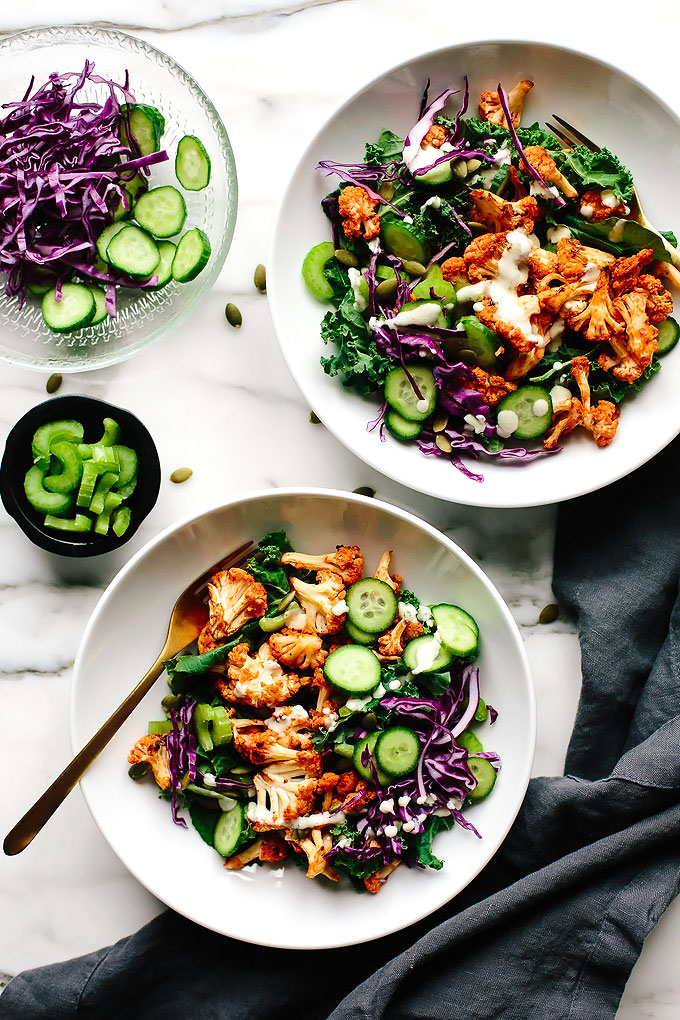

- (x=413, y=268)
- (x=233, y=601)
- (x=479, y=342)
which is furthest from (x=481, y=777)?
(x=413, y=268)

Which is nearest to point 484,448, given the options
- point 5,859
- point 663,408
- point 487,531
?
point 487,531

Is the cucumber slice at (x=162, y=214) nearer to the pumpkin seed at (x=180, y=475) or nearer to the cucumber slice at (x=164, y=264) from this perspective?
the cucumber slice at (x=164, y=264)

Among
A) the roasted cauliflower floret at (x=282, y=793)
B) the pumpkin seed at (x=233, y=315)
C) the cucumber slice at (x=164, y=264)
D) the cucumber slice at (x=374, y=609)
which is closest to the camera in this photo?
the roasted cauliflower floret at (x=282, y=793)

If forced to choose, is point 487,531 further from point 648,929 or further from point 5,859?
point 5,859

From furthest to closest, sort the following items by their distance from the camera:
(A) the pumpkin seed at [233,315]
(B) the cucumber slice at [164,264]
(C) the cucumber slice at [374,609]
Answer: (A) the pumpkin seed at [233,315], (B) the cucumber slice at [164,264], (C) the cucumber slice at [374,609]

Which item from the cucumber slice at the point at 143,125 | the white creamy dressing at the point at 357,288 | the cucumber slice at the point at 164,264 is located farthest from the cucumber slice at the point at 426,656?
the cucumber slice at the point at 143,125
